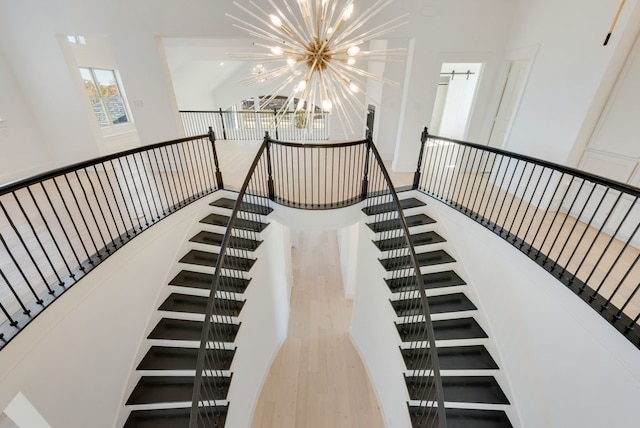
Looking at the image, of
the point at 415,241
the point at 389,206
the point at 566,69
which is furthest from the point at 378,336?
the point at 566,69

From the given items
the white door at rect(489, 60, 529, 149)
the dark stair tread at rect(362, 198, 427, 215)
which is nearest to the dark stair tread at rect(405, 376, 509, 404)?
the dark stair tread at rect(362, 198, 427, 215)

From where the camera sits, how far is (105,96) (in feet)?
23.0

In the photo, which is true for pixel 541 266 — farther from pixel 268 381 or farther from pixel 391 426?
pixel 268 381

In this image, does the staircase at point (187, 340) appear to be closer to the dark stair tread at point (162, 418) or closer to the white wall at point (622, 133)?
the dark stair tread at point (162, 418)

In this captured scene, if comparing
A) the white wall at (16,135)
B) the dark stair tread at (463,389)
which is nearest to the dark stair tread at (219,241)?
the dark stair tread at (463,389)

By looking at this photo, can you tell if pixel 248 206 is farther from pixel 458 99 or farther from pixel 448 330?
pixel 458 99

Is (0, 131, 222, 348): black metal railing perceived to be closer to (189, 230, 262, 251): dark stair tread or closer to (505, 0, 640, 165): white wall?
(189, 230, 262, 251): dark stair tread

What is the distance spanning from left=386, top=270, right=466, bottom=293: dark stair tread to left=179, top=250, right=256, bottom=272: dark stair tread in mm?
1984

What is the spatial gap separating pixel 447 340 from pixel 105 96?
9.47 meters

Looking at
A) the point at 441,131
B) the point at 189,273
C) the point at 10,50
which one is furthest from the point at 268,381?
the point at 441,131

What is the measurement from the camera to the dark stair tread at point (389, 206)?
4110 millimetres

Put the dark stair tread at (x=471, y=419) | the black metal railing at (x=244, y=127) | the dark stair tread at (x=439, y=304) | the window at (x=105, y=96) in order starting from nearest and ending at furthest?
the dark stair tread at (x=471, y=419), the dark stair tread at (x=439, y=304), the window at (x=105, y=96), the black metal railing at (x=244, y=127)

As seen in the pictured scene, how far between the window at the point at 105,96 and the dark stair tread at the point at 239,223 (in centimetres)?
513

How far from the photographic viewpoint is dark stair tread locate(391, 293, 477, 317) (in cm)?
322
